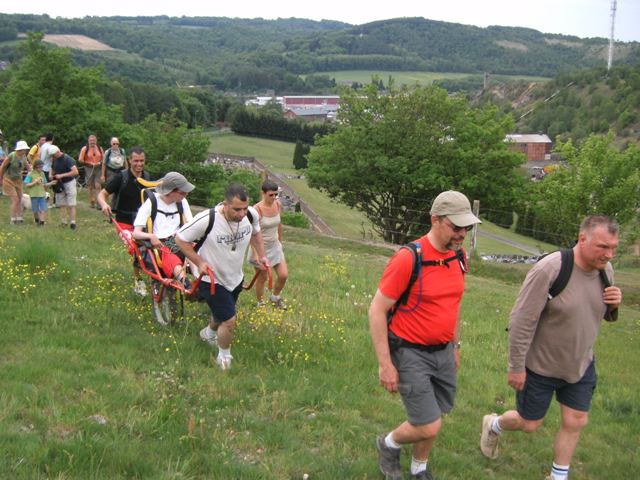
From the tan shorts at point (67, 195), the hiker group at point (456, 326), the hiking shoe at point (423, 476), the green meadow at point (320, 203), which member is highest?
the hiker group at point (456, 326)

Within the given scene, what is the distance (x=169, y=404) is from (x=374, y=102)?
31970 millimetres

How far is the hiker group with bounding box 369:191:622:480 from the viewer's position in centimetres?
472

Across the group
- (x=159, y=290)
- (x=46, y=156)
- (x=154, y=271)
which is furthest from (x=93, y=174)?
(x=159, y=290)

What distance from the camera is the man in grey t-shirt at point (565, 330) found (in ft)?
16.1

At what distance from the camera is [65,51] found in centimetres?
3991

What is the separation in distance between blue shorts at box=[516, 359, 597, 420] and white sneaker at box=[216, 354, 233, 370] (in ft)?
9.55

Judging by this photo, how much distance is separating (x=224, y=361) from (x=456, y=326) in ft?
9.05

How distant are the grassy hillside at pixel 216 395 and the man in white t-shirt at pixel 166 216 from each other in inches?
32.4

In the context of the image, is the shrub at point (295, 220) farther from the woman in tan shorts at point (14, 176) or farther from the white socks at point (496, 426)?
the white socks at point (496, 426)

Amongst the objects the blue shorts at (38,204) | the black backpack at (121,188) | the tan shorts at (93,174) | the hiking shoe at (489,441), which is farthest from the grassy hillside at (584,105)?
the hiking shoe at (489,441)

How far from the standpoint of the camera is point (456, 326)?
5.07m

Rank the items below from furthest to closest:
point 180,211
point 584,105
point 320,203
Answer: point 584,105
point 320,203
point 180,211

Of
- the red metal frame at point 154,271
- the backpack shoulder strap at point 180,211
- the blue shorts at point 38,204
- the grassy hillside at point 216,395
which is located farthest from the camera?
the blue shorts at point 38,204

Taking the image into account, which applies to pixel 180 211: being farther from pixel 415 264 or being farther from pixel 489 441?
pixel 489 441
